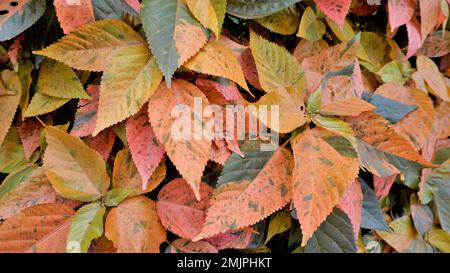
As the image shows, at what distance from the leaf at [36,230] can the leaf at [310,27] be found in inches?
19.9

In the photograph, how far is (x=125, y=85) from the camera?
604mm

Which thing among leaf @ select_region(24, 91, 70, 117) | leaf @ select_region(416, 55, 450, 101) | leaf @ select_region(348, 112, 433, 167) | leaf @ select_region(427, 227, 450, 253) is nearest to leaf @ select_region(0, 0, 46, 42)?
leaf @ select_region(24, 91, 70, 117)

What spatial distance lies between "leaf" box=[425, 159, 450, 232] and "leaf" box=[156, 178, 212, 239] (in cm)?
55

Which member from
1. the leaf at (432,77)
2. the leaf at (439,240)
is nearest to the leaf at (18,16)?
the leaf at (432,77)

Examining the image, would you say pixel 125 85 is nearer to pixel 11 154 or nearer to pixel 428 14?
pixel 11 154

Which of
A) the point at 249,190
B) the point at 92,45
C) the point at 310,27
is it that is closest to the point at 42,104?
the point at 92,45

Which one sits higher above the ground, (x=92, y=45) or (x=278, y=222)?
(x=92, y=45)

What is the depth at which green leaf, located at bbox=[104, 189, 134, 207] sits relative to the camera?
653 mm

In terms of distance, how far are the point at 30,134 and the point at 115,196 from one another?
0.66 feet

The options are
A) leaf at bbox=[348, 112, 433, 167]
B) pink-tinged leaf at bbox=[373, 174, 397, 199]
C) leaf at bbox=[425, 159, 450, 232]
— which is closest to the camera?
leaf at bbox=[348, 112, 433, 167]

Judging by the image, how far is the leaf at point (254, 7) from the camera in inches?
27.3

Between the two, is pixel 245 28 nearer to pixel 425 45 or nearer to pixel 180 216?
pixel 180 216

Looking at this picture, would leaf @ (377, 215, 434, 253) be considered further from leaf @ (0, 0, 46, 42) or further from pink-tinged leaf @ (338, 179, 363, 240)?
leaf @ (0, 0, 46, 42)

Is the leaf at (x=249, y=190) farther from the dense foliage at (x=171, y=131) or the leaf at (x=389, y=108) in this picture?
the leaf at (x=389, y=108)
